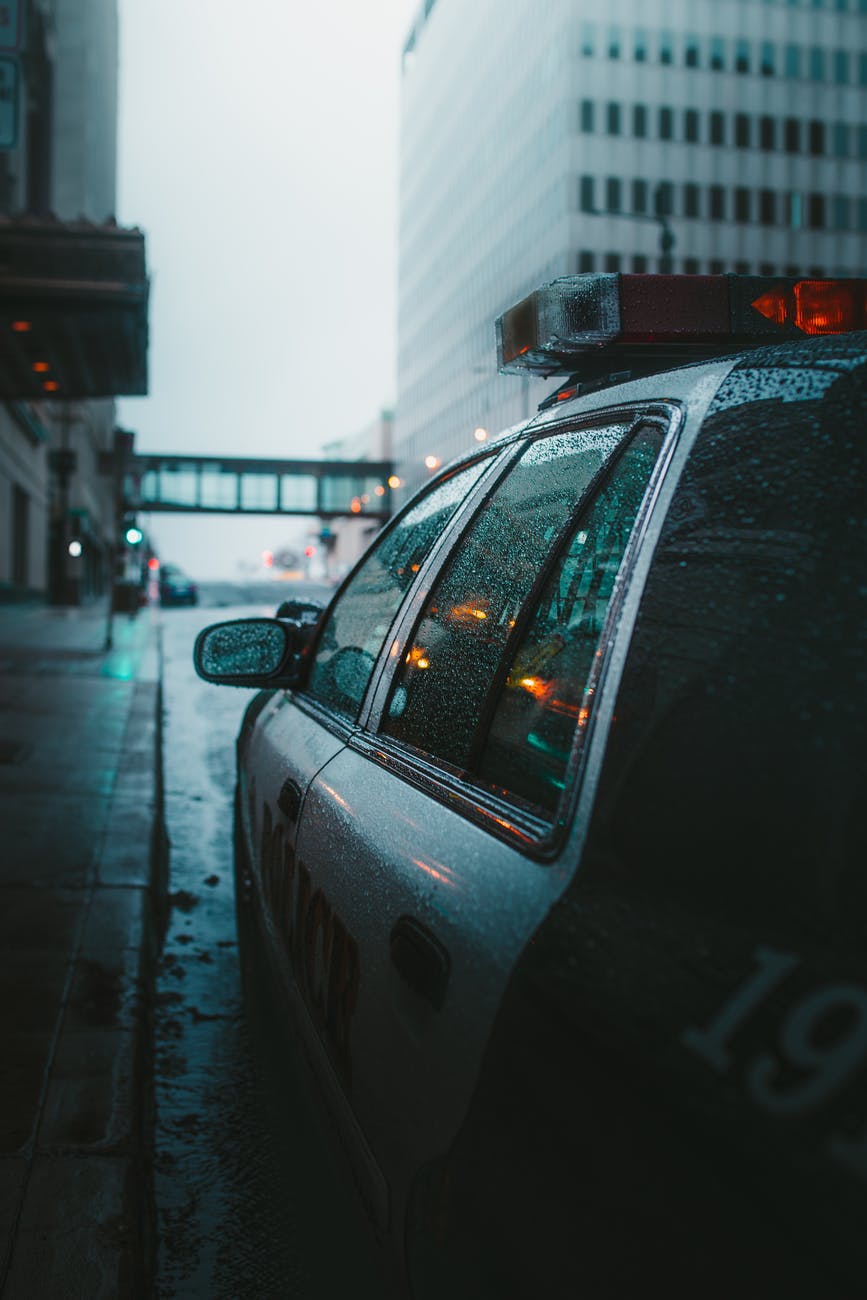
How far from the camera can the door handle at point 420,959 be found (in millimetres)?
1456

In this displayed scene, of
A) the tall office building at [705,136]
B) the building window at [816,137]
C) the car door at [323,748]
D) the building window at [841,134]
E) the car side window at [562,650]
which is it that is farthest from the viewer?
the building window at [841,134]

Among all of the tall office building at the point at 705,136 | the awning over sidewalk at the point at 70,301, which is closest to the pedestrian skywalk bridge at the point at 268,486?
the tall office building at the point at 705,136

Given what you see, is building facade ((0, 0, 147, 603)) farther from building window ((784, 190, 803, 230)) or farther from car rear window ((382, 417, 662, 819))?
building window ((784, 190, 803, 230))

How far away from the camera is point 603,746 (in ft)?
4.32

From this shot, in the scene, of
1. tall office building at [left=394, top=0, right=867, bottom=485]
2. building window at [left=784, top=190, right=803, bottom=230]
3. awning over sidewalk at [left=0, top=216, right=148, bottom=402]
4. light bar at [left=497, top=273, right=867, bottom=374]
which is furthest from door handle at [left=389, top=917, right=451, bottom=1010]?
building window at [left=784, top=190, right=803, bottom=230]

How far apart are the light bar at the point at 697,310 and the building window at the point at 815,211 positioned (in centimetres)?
6876

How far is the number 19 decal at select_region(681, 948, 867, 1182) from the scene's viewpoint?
0.90m

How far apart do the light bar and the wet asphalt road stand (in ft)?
4.94

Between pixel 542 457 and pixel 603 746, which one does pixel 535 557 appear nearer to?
pixel 542 457

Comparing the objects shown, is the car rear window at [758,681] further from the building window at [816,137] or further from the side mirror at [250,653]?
the building window at [816,137]

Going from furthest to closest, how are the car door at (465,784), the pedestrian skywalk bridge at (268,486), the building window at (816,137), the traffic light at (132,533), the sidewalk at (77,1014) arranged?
the pedestrian skywalk bridge at (268,486), the building window at (816,137), the traffic light at (132,533), the sidewalk at (77,1014), the car door at (465,784)

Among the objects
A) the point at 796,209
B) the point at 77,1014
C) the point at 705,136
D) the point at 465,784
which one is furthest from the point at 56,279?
the point at 705,136

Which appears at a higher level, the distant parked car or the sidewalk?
the distant parked car

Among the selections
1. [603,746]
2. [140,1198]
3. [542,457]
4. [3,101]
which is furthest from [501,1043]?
[3,101]
